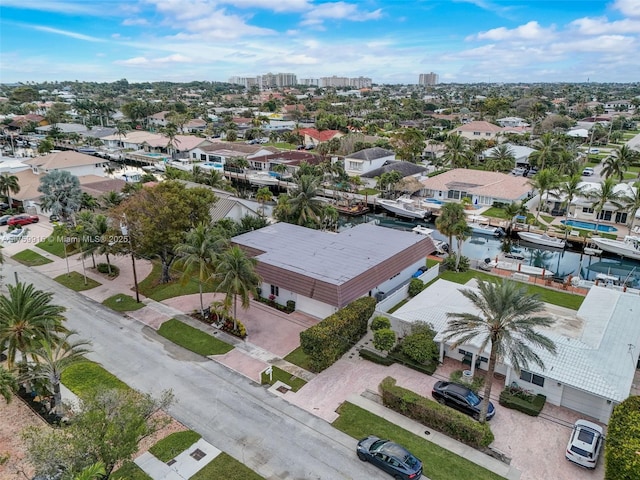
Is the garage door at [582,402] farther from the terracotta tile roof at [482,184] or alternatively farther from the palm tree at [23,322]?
the terracotta tile roof at [482,184]

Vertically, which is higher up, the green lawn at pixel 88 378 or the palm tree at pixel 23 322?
the palm tree at pixel 23 322

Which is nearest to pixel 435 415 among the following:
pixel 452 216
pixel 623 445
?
pixel 623 445

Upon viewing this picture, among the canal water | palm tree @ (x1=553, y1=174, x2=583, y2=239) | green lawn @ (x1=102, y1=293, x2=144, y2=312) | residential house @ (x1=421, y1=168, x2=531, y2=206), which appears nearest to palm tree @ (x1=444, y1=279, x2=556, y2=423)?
green lawn @ (x1=102, y1=293, x2=144, y2=312)

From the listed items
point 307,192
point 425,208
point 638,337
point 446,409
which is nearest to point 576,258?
point 425,208

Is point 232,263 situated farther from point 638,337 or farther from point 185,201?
point 638,337

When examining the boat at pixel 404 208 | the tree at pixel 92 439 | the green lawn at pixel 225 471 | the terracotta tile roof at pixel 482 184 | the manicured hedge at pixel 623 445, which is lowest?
the green lawn at pixel 225 471

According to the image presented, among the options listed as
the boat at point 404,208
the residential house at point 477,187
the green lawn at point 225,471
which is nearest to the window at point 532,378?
the green lawn at point 225,471

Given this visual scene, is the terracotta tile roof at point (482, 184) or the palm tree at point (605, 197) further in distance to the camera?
the terracotta tile roof at point (482, 184)
